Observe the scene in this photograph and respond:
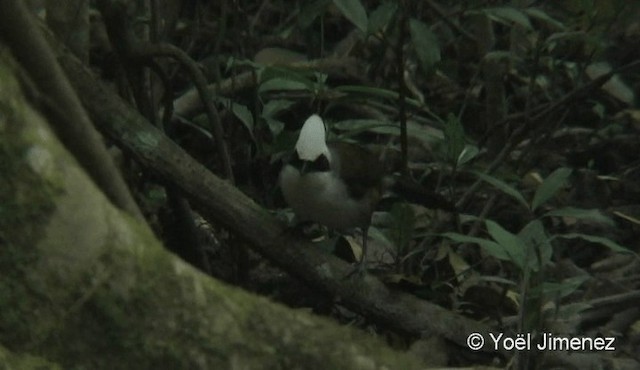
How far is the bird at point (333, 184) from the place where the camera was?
447 cm

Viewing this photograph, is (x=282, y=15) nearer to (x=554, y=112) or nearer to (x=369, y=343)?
(x=554, y=112)

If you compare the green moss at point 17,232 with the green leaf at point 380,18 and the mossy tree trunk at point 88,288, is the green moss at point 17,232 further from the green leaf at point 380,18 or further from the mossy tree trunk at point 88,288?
the green leaf at point 380,18

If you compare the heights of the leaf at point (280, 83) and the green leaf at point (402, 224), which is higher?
the leaf at point (280, 83)

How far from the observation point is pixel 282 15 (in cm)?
735

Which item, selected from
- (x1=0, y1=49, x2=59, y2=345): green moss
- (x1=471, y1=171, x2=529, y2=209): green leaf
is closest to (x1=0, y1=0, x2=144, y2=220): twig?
(x1=0, y1=49, x2=59, y2=345): green moss

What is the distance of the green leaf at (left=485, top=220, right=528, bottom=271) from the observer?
3.62m

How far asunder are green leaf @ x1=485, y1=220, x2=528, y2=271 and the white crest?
2.55 feet

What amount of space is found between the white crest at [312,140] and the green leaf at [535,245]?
764 millimetres

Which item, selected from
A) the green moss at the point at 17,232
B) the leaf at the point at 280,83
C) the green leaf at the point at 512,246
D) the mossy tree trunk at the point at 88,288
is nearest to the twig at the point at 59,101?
the mossy tree trunk at the point at 88,288

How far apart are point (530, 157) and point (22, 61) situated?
11.3 feet

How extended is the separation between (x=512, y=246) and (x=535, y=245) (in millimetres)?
171

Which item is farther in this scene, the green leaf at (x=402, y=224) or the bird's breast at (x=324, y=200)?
the bird's breast at (x=324, y=200)

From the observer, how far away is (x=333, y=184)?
4602 millimetres

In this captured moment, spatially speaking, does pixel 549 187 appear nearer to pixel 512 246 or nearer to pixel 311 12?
Answer: pixel 512 246
